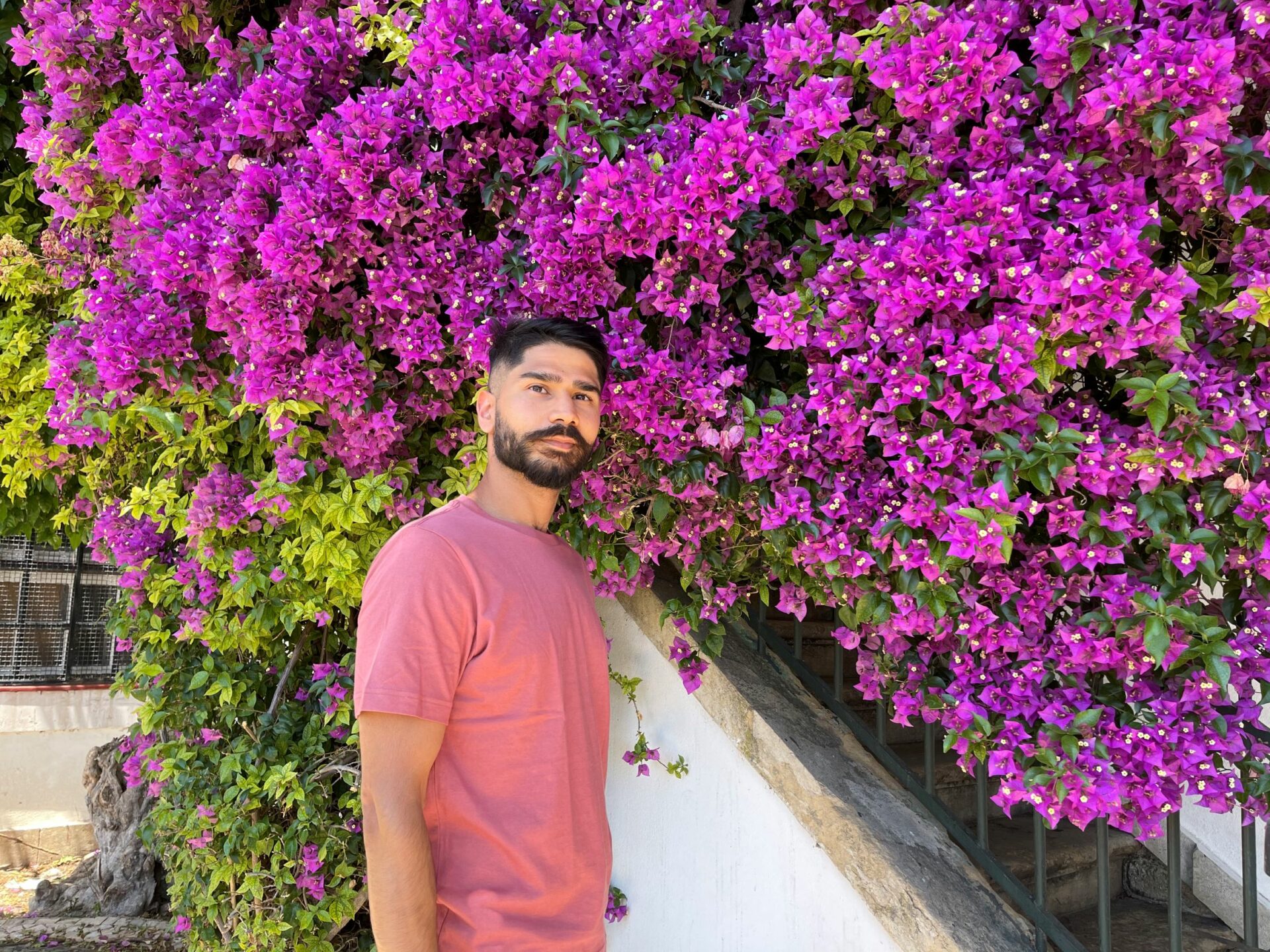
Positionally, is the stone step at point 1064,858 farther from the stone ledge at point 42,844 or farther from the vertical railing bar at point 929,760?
the stone ledge at point 42,844

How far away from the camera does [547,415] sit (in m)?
1.88

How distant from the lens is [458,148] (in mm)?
2354

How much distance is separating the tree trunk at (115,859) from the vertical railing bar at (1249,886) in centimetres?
550

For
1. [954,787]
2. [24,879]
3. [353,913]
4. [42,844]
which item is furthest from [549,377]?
[42,844]

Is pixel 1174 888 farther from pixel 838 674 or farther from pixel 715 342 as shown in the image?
pixel 715 342

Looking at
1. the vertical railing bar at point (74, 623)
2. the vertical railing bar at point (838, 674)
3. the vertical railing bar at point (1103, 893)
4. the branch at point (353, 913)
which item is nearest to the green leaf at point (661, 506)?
the vertical railing bar at point (838, 674)

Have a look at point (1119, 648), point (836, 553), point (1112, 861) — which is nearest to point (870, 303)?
point (836, 553)

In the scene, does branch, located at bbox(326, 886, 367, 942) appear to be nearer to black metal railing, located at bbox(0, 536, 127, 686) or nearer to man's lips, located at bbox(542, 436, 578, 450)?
man's lips, located at bbox(542, 436, 578, 450)

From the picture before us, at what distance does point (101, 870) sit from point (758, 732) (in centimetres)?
493

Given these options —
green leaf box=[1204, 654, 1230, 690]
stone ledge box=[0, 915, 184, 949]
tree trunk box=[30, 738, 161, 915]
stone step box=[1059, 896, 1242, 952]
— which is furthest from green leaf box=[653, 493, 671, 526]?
tree trunk box=[30, 738, 161, 915]

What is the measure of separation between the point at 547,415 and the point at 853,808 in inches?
51.8

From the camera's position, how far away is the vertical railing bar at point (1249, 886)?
192 centimetres

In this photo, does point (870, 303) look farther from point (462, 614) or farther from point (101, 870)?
point (101, 870)

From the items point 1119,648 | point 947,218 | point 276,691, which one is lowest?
point 276,691
